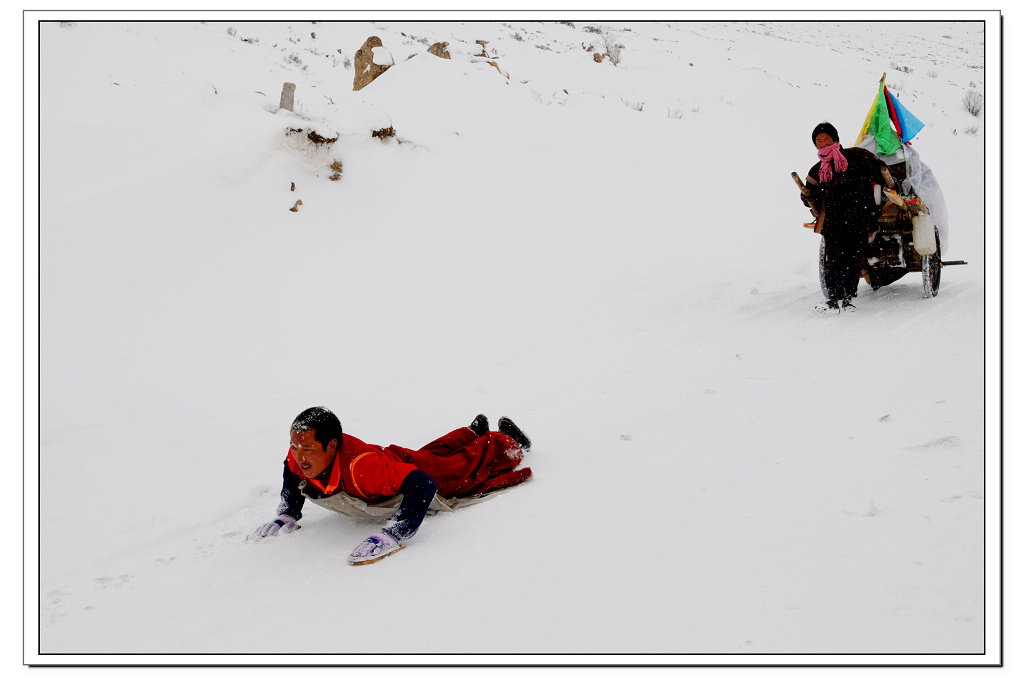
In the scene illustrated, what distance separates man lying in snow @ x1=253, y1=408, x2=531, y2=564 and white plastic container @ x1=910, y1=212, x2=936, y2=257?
389 cm

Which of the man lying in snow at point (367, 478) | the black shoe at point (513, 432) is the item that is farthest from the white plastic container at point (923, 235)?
the man lying in snow at point (367, 478)

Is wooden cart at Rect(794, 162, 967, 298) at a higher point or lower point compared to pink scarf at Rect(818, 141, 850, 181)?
lower

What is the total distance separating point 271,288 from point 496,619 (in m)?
5.21

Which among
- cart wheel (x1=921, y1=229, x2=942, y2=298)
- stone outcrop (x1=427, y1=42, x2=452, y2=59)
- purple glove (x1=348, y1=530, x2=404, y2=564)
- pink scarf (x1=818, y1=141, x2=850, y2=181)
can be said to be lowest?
purple glove (x1=348, y1=530, x2=404, y2=564)

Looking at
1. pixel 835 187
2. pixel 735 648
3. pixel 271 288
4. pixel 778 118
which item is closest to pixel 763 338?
pixel 835 187

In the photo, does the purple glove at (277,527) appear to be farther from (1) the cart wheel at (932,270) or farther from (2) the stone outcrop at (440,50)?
(2) the stone outcrop at (440,50)

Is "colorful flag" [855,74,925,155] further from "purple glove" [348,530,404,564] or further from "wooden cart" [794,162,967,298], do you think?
"purple glove" [348,530,404,564]

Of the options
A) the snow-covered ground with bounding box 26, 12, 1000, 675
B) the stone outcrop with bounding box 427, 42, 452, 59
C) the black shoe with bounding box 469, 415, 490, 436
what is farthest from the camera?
the stone outcrop with bounding box 427, 42, 452, 59

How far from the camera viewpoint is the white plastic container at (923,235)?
217 inches

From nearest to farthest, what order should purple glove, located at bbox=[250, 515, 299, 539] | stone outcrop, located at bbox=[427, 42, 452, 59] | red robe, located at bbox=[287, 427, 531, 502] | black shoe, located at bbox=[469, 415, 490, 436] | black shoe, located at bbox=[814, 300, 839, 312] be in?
red robe, located at bbox=[287, 427, 531, 502], purple glove, located at bbox=[250, 515, 299, 539], black shoe, located at bbox=[469, 415, 490, 436], black shoe, located at bbox=[814, 300, 839, 312], stone outcrop, located at bbox=[427, 42, 452, 59]

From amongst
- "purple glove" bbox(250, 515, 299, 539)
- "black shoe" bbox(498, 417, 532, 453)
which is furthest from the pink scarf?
"purple glove" bbox(250, 515, 299, 539)

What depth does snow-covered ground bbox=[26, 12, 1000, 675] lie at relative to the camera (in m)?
2.41

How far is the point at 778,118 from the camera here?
40.9 ft
